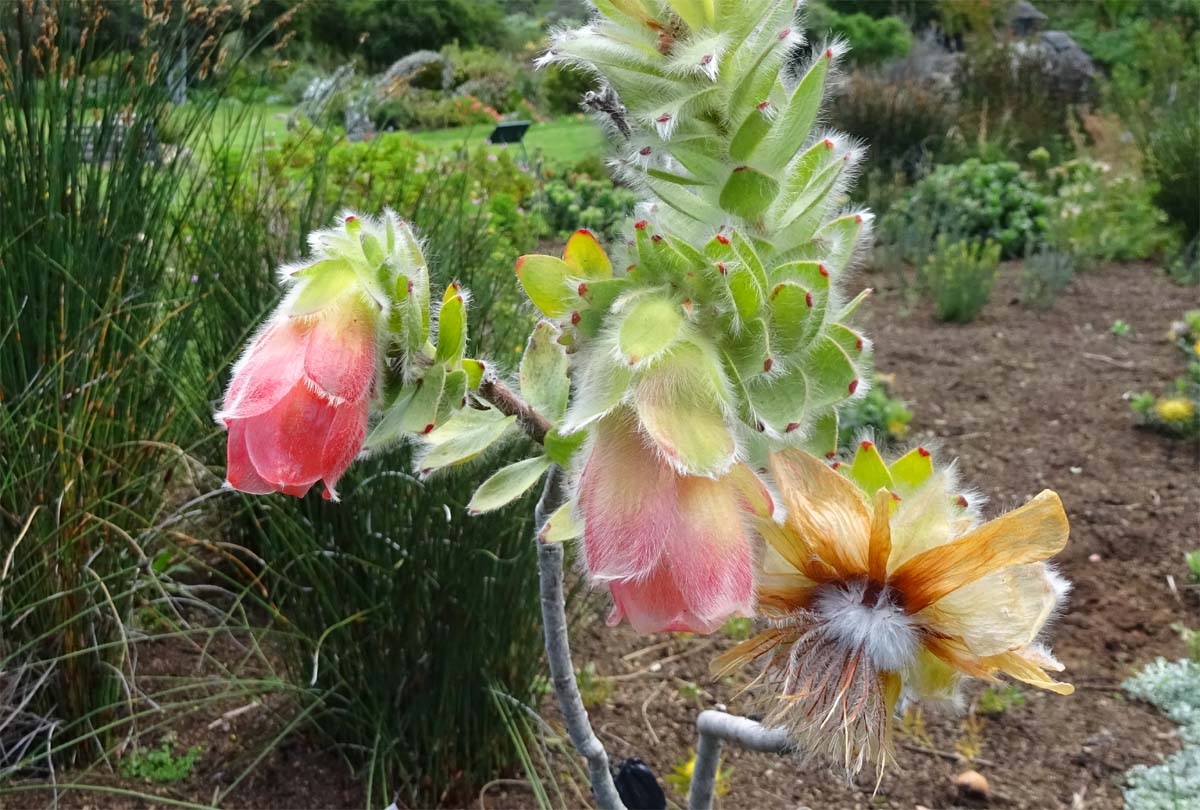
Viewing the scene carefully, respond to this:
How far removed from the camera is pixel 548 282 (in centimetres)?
59

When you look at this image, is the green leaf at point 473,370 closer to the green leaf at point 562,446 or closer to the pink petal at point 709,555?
the green leaf at point 562,446

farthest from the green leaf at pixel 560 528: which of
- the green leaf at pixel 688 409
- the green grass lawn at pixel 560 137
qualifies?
the green grass lawn at pixel 560 137

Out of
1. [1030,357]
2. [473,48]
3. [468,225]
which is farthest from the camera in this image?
[473,48]

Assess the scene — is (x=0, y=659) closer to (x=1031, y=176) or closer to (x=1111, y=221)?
(x=1111, y=221)

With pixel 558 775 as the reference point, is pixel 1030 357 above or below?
below

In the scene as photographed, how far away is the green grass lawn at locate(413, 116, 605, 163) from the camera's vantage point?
10169 millimetres

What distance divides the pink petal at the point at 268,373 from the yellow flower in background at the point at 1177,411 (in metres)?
3.58

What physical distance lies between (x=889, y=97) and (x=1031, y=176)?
1.37m

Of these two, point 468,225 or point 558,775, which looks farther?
point 468,225

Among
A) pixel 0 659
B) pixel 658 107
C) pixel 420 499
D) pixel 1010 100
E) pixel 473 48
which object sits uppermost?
pixel 658 107

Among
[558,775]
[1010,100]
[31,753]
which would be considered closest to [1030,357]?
[558,775]

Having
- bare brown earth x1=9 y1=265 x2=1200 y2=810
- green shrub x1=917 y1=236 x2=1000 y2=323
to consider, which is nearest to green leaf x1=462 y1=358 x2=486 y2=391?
bare brown earth x1=9 y1=265 x2=1200 y2=810

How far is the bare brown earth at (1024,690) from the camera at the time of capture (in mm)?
1865

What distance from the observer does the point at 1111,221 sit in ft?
20.6
